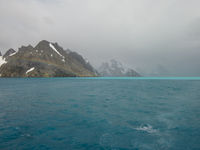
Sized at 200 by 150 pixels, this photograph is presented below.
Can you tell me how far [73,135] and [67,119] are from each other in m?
6.21

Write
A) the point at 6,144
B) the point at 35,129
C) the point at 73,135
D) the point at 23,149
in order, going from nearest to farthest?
1. the point at 23,149
2. the point at 6,144
3. the point at 73,135
4. the point at 35,129

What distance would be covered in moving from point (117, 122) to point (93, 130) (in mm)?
4867

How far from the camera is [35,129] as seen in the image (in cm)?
1691

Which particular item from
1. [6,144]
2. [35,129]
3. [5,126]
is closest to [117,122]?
[35,129]

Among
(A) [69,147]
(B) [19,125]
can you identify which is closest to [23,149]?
(A) [69,147]

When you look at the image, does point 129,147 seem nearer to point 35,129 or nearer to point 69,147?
point 69,147

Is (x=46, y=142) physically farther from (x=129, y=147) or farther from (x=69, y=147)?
(x=129, y=147)

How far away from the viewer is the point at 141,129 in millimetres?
17219

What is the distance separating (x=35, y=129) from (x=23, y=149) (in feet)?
16.2

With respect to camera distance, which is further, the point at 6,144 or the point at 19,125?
the point at 19,125

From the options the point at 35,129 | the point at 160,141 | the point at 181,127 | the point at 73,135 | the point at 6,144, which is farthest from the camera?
the point at 181,127

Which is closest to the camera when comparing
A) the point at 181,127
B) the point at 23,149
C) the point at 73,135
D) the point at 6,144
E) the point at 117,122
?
the point at 23,149

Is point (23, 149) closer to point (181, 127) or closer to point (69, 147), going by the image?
point (69, 147)

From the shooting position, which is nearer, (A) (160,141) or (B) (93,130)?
(A) (160,141)
